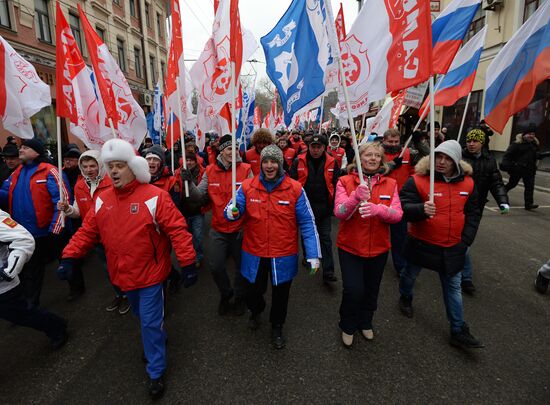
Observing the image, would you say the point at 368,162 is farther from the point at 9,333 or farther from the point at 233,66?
the point at 9,333

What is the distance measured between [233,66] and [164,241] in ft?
5.48

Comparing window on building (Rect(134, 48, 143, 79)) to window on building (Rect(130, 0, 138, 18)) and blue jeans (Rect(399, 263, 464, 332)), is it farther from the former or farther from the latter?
blue jeans (Rect(399, 263, 464, 332))

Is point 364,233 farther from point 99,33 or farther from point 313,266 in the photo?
point 99,33

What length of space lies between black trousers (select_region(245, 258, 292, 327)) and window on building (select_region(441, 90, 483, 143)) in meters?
16.8

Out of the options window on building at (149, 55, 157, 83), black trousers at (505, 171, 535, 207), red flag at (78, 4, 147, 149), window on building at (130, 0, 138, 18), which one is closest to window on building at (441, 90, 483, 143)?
black trousers at (505, 171, 535, 207)

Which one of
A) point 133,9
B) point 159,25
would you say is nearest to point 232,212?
point 133,9

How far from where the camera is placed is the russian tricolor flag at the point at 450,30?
3.21 metres

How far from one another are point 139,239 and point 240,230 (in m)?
1.25

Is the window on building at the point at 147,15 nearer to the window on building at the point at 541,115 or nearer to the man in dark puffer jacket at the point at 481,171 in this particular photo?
the window on building at the point at 541,115

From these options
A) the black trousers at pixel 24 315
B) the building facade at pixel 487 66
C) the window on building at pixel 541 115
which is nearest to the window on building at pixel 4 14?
the black trousers at pixel 24 315

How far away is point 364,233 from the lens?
111 inches

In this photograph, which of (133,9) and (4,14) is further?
(133,9)

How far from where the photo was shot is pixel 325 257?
4.28 metres

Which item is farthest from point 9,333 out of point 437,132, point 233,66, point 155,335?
point 437,132
